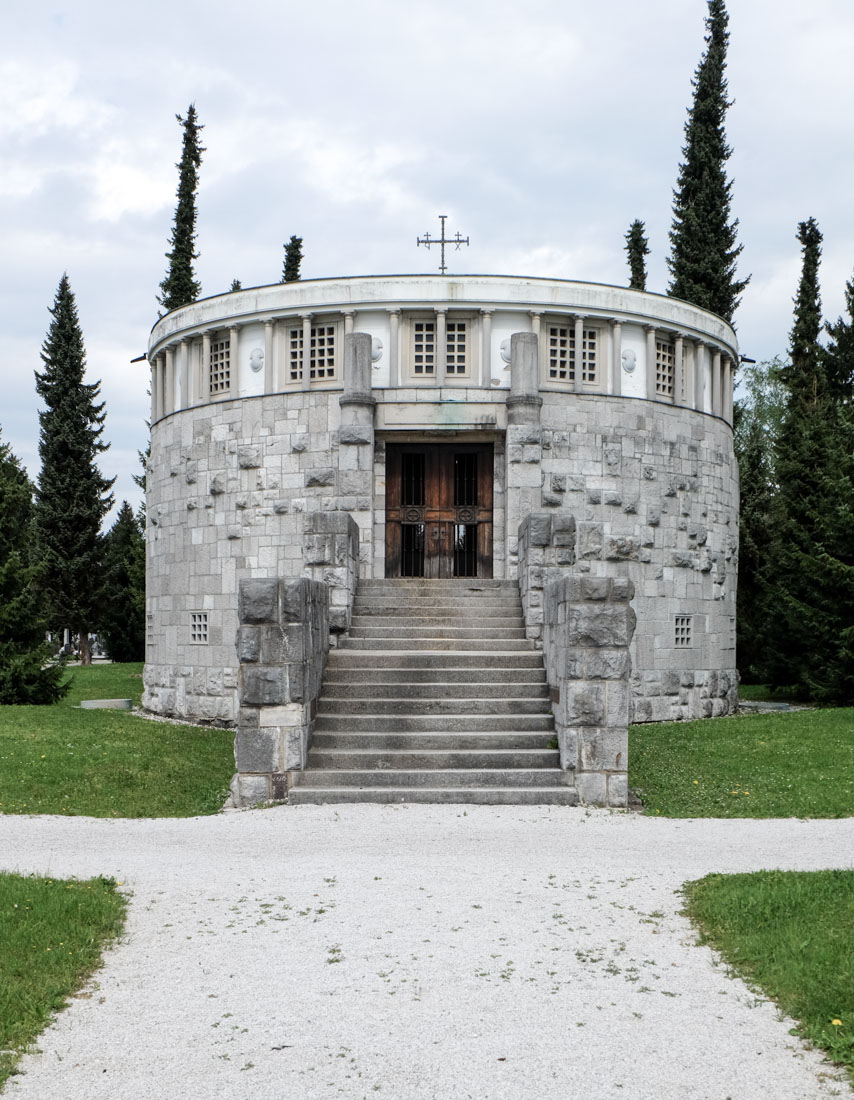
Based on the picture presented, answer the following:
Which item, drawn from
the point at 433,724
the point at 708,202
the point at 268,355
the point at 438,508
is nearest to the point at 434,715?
the point at 433,724

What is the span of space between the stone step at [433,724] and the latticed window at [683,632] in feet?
29.9

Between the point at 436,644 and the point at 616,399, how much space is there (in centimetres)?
785

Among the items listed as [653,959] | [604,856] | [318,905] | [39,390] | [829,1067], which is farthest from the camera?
[39,390]

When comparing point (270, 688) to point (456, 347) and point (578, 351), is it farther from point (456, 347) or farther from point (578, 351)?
point (578, 351)

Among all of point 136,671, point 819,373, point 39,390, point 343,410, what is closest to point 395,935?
point 343,410

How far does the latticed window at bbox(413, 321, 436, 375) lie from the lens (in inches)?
789

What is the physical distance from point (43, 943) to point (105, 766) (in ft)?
22.8

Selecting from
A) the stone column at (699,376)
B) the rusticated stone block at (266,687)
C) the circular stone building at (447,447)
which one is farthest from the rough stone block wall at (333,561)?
the stone column at (699,376)

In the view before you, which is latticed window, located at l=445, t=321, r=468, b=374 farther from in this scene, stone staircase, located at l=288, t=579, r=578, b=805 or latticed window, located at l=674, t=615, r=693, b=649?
latticed window, located at l=674, t=615, r=693, b=649

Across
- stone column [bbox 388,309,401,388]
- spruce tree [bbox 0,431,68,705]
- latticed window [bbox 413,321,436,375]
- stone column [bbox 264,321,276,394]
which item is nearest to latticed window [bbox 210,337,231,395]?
stone column [bbox 264,321,276,394]

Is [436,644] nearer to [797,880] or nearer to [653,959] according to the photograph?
[797,880]

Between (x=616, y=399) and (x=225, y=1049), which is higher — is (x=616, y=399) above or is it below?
above

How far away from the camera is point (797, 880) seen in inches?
299

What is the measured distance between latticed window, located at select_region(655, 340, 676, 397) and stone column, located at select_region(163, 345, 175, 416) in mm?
9435
